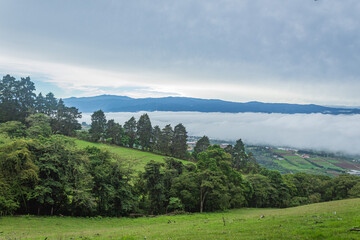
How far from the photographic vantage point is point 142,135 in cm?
7381

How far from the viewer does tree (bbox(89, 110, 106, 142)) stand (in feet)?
233

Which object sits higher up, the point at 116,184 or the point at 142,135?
the point at 142,135

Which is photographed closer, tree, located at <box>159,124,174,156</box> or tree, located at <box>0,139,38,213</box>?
tree, located at <box>0,139,38,213</box>

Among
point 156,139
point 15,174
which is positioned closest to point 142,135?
point 156,139

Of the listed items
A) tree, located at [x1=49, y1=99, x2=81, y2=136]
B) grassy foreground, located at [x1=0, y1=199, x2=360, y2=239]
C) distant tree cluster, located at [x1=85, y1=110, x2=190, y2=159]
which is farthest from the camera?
tree, located at [x1=49, y1=99, x2=81, y2=136]

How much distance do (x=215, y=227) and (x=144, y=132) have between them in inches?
2474

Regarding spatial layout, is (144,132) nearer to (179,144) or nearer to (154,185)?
(179,144)

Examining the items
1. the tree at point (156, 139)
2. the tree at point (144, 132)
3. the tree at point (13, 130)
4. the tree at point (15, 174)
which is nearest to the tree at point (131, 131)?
the tree at point (144, 132)

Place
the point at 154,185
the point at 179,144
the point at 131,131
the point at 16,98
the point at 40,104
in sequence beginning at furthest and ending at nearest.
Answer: the point at 131,131
the point at 179,144
the point at 40,104
the point at 16,98
the point at 154,185

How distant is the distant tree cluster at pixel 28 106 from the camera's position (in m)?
55.1

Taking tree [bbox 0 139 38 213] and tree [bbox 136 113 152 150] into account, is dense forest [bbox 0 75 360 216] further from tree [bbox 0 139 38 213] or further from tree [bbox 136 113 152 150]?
tree [bbox 136 113 152 150]

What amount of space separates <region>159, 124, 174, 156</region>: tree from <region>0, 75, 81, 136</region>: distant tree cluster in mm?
36789

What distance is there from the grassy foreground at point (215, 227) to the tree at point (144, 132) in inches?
2034

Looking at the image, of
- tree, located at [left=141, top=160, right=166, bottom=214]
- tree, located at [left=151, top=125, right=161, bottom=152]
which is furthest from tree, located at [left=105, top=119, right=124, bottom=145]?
tree, located at [left=141, top=160, right=166, bottom=214]
